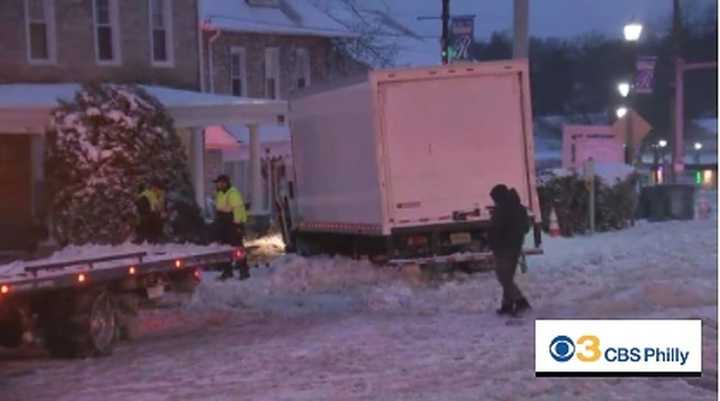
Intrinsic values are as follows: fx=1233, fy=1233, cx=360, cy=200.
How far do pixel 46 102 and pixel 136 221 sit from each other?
434 centimetres

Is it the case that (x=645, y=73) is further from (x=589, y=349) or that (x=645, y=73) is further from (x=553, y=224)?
(x=589, y=349)

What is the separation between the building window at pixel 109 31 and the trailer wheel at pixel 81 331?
53.3ft

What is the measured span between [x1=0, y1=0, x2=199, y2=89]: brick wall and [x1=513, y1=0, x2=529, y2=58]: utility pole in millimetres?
10273

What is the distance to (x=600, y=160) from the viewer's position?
28844 mm

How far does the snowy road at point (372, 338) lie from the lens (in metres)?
9.27

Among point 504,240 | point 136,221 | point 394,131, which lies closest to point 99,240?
point 136,221

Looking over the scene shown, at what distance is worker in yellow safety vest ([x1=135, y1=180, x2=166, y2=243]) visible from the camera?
18.5m

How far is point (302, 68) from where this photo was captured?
123ft

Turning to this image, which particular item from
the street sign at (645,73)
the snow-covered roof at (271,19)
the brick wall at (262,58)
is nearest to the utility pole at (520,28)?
the street sign at (645,73)

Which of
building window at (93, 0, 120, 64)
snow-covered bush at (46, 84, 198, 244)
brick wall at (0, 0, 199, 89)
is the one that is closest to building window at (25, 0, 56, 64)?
brick wall at (0, 0, 199, 89)

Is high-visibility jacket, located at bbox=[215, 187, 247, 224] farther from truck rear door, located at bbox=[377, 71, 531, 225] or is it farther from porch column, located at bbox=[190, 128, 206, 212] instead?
porch column, located at bbox=[190, 128, 206, 212]

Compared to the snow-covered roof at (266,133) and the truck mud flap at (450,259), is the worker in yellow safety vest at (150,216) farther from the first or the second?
the snow-covered roof at (266,133)

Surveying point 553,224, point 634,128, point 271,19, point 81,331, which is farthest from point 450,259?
point 271,19

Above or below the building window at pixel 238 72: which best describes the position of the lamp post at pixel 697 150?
below
